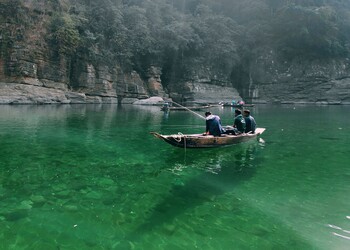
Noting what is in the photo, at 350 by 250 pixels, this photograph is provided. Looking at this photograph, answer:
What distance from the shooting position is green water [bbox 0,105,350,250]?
251 inches

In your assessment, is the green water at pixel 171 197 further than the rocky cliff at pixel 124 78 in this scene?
No

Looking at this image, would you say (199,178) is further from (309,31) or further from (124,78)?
(309,31)

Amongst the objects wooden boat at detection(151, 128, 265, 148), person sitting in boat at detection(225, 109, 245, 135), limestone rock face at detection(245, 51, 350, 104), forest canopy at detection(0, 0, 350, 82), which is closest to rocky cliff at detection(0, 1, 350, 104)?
limestone rock face at detection(245, 51, 350, 104)

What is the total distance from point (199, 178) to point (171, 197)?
2.07 m

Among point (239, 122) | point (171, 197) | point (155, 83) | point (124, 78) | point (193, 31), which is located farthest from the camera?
point (193, 31)

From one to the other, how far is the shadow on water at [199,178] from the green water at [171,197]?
0.03 meters

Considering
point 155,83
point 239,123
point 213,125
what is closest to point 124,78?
point 155,83

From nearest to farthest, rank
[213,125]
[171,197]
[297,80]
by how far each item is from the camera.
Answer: [171,197], [213,125], [297,80]

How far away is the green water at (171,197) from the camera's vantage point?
20.9 feet

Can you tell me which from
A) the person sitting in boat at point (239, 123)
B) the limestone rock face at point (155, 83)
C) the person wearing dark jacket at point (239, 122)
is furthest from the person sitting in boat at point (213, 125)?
the limestone rock face at point (155, 83)

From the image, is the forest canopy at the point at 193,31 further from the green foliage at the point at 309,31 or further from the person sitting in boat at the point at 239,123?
the person sitting in boat at the point at 239,123

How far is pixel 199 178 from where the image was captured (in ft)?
34.2

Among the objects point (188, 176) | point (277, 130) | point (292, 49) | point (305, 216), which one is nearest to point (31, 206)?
point (188, 176)

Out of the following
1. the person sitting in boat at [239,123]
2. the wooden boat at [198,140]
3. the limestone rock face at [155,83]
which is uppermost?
the limestone rock face at [155,83]
